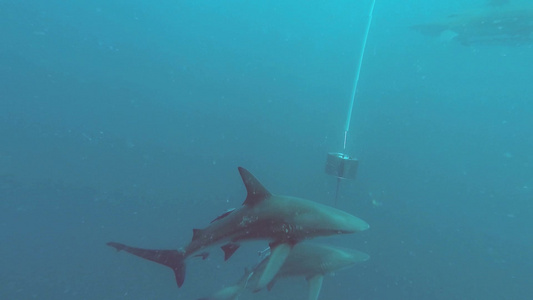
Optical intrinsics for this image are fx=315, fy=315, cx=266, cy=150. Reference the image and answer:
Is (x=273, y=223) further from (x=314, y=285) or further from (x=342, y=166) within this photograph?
(x=342, y=166)

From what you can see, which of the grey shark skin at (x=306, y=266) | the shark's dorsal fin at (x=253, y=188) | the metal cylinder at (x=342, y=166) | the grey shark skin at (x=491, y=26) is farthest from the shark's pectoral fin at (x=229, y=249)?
the grey shark skin at (x=491, y=26)

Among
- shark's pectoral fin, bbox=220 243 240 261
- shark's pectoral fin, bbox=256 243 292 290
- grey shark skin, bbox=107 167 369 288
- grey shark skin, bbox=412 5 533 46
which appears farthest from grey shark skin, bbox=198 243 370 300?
grey shark skin, bbox=412 5 533 46

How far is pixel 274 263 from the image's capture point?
364cm

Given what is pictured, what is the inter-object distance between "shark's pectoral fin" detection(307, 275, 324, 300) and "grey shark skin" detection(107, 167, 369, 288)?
1.65 meters

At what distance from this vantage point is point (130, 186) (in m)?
13.9

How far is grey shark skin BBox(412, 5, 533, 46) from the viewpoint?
13.2m

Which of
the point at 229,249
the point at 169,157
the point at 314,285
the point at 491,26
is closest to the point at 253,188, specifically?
the point at 229,249

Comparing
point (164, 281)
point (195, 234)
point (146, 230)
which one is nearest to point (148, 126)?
point (146, 230)

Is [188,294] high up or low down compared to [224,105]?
down

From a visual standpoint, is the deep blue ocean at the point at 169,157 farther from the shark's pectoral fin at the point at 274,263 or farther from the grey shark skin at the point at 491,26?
the shark's pectoral fin at the point at 274,263

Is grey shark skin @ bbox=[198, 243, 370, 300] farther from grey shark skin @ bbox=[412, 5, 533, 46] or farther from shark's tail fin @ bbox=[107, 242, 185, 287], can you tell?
grey shark skin @ bbox=[412, 5, 533, 46]

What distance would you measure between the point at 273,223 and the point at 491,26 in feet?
54.1

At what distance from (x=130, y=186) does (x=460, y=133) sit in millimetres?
40522

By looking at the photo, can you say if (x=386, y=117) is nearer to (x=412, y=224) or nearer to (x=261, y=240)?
(x=412, y=224)
